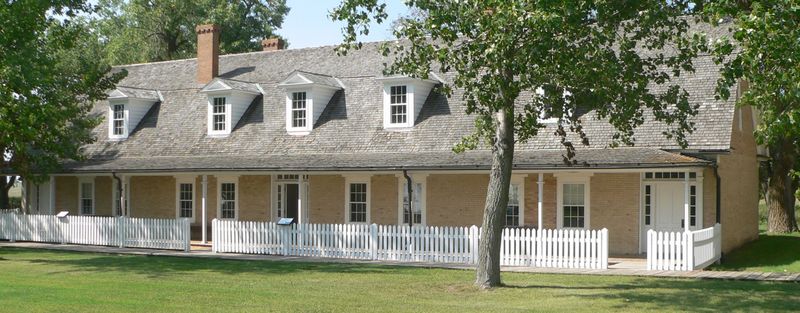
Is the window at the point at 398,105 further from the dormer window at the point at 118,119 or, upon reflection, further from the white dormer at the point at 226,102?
the dormer window at the point at 118,119

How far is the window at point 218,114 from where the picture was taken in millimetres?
30781

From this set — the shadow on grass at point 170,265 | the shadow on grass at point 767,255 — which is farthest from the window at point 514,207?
the shadow on grass at point 767,255

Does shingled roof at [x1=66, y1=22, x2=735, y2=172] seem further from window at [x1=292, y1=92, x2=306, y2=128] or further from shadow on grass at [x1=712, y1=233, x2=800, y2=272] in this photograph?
shadow on grass at [x1=712, y1=233, x2=800, y2=272]

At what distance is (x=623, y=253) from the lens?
23797mm

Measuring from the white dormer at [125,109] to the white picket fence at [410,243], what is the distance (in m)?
9.24

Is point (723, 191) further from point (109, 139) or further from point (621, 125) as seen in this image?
point (109, 139)

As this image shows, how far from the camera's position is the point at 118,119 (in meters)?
33.2

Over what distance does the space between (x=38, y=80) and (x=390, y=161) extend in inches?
354

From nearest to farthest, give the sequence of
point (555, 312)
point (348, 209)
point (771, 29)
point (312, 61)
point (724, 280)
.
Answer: point (771, 29) < point (555, 312) < point (724, 280) < point (348, 209) < point (312, 61)

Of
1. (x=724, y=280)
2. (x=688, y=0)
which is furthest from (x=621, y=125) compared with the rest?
(x=724, y=280)

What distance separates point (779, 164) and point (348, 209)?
16116 millimetres

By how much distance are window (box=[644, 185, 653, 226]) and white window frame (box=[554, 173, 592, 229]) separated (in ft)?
4.56

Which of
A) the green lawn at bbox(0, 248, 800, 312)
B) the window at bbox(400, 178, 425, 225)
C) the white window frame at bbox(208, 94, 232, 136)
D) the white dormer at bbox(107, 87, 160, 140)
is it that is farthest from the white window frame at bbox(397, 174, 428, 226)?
the white dormer at bbox(107, 87, 160, 140)

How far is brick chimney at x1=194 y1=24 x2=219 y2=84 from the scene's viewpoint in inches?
1321
